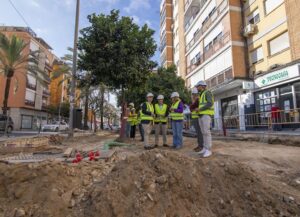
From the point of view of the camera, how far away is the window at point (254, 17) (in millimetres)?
17492

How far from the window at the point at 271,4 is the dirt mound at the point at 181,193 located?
15.6 m

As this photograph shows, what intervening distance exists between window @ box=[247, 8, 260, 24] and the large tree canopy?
11.0m

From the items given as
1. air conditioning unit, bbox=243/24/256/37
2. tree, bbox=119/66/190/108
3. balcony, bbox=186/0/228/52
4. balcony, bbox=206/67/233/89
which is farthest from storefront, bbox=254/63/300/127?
balcony, bbox=186/0/228/52

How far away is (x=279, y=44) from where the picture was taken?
15250 mm

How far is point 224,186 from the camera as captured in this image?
136 inches

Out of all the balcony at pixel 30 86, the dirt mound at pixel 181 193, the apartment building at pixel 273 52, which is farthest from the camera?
the balcony at pixel 30 86

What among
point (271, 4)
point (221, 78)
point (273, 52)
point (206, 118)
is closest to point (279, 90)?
point (273, 52)

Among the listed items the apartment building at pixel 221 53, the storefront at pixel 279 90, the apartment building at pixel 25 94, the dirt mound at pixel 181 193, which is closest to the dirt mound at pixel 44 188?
the dirt mound at pixel 181 193

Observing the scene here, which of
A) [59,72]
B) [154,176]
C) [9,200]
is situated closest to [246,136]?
[154,176]

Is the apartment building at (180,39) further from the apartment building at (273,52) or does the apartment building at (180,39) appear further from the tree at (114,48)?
the tree at (114,48)

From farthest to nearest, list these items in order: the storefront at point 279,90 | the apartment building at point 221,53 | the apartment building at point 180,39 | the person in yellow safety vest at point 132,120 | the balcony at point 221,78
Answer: the apartment building at point 180,39, the balcony at point 221,78, the apartment building at point 221,53, the storefront at point 279,90, the person in yellow safety vest at point 132,120

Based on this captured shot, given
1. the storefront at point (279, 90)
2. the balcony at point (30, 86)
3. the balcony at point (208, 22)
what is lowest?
the storefront at point (279, 90)

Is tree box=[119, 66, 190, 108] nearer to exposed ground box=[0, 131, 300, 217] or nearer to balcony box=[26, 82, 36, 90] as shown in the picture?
exposed ground box=[0, 131, 300, 217]

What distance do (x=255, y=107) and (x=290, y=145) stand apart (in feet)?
30.9
